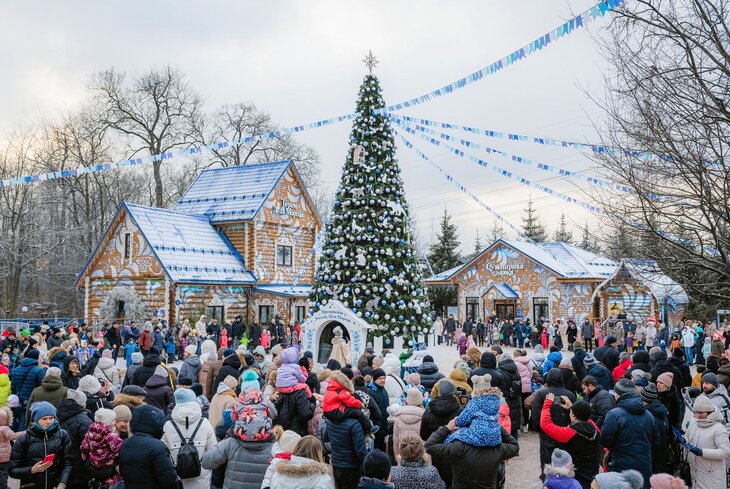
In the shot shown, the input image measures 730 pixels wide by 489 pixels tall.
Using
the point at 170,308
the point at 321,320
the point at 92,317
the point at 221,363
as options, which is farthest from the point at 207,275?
the point at 221,363

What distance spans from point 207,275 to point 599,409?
78.4ft

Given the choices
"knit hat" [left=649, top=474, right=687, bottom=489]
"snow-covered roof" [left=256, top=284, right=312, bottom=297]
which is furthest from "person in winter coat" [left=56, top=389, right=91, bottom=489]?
"snow-covered roof" [left=256, top=284, right=312, bottom=297]

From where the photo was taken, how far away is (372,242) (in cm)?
1955

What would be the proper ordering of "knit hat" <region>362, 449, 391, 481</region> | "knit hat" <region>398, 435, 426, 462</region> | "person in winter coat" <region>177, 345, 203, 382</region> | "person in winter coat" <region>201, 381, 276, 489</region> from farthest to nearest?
"person in winter coat" <region>177, 345, 203, 382</region>
"person in winter coat" <region>201, 381, 276, 489</region>
"knit hat" <region>398, 435, 426, 462</region>
"knit hat" <region>362, 449, 391, 481</region>

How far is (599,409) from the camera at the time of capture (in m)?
8.02

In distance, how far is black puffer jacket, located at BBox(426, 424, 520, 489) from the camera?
5.52 metres

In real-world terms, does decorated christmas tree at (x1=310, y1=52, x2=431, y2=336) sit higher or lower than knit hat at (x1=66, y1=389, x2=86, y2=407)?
higher

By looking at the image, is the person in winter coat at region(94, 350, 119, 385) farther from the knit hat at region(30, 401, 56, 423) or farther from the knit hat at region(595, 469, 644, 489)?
the knit hat at region(595, 469, 644, 489)

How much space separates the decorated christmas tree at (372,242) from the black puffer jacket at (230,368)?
9122mm

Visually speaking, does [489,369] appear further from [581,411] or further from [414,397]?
[581,411]

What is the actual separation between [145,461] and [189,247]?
83.6 feet

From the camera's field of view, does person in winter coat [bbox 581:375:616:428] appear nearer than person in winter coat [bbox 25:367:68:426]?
Yes

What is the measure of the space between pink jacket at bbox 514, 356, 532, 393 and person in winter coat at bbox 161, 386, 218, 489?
6.72 metres

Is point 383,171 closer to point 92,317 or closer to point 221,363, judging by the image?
point 221,363
